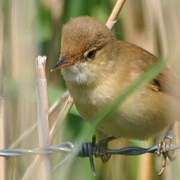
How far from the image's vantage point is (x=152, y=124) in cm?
201

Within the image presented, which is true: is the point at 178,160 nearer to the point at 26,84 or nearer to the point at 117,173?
the point at 117,173

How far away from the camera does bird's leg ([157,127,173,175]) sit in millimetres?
2068

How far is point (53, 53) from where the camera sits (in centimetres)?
225

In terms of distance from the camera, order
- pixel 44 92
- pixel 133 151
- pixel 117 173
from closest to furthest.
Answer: pixel 44 92
pixel 133 151
pixel 117 173

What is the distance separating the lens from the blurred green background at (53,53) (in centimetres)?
180

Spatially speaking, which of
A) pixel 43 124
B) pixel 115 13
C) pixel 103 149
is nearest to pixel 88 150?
pixel 103 149

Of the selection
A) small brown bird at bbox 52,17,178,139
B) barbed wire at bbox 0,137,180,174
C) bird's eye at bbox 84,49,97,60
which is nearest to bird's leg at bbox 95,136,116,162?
barbed wire at bbox 0,137,180,174

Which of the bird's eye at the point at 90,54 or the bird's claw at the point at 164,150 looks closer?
the bird's eye at the point at 90,54

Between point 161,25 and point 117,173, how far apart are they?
0.62 m

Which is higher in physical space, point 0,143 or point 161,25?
point 161,25

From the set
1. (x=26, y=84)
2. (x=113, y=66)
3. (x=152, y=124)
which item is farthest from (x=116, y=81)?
(x=26, y=84)

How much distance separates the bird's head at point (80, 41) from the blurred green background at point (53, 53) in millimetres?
108

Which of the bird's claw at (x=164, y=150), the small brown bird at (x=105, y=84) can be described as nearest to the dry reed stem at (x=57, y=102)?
the small brown bird at (x=105, y=84)

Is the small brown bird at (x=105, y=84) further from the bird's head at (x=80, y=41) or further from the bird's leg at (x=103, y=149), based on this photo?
the bird's leg at (x=103, y=149)
